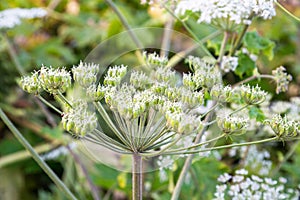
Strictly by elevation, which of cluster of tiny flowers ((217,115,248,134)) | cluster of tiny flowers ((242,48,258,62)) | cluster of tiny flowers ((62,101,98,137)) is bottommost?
cluster of tiny flowers ((62,101,98,137))

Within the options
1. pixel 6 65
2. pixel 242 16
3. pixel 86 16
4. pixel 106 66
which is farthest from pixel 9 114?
pixel 242 16

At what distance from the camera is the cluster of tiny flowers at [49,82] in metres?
0.56

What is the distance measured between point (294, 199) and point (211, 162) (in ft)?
0.73

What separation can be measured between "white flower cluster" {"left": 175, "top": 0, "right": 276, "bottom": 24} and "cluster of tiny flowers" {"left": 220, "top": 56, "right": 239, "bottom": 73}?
0.06 meters

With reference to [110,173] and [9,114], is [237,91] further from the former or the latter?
[9,114]

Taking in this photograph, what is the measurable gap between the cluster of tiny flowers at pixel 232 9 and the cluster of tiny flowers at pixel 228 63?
57 millimetres

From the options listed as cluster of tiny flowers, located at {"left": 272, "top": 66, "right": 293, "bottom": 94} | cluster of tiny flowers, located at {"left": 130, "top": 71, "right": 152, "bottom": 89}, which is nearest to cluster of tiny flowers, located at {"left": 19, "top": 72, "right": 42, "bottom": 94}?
cluster of tiny flowers, located at {"left": 130, "top": 71, "right": 152, "bottom": 89}

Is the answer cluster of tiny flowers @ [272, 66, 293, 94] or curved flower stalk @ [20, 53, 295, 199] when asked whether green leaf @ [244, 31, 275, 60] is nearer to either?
cluster of tiny flowers @ [272, 66, 293, 94]

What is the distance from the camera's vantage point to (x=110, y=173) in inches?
50.9

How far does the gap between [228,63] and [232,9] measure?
3.5 inches

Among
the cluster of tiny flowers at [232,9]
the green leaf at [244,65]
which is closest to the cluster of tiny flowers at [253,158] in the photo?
the green leaf at [244,65]

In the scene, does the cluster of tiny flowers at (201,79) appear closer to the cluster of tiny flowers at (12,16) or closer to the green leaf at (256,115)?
the green leaf at (256,115)

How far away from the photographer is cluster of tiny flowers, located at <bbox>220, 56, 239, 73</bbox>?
0.77 m

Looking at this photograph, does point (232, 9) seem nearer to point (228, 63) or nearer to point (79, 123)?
point (228, 63)
